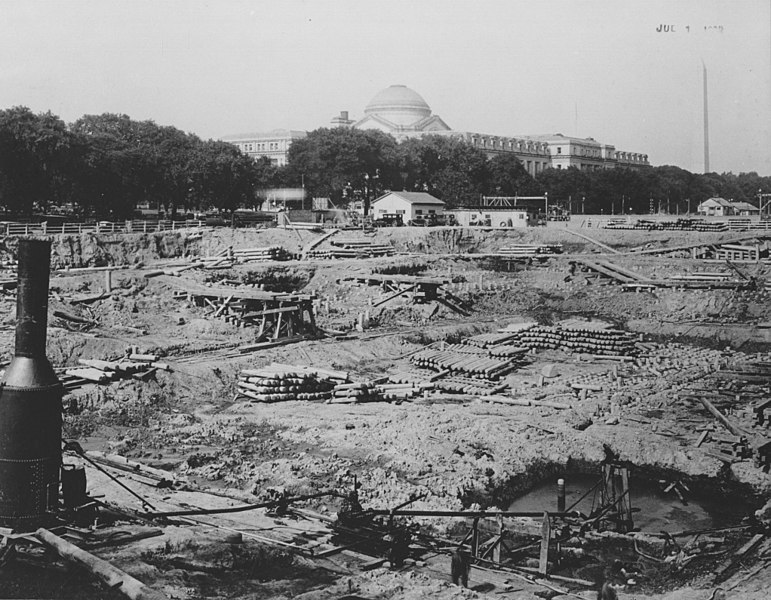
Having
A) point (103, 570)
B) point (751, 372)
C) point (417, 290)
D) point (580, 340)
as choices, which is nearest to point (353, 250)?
point (417, 290)

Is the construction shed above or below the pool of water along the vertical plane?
above

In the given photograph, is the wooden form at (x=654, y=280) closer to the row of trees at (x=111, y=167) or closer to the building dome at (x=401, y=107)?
the row of trees at (x=111, y=167)

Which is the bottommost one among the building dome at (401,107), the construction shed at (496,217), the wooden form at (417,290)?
the wooden form at (417,290)

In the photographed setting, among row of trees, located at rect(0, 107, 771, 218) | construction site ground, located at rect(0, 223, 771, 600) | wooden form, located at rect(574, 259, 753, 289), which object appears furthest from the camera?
row of trees, located at rect(0, 107, 771, 218)

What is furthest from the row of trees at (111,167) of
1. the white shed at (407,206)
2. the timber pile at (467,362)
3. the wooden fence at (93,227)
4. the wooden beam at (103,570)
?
the wooden beam at (103,570)

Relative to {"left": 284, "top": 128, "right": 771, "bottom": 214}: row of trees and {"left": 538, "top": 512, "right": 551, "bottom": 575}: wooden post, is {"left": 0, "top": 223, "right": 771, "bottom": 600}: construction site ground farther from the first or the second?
{"left": 284, "top": 128, "right": 771, "bottom": 214}: row of trees

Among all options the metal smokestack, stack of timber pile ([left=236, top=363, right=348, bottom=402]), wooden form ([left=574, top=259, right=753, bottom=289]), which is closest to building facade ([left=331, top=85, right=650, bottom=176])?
wooden form ([left=574, top=259, right=753, bottom=289])

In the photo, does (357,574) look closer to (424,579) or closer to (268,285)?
(424,579)

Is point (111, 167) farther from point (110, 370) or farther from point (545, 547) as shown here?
point (545, 547)
